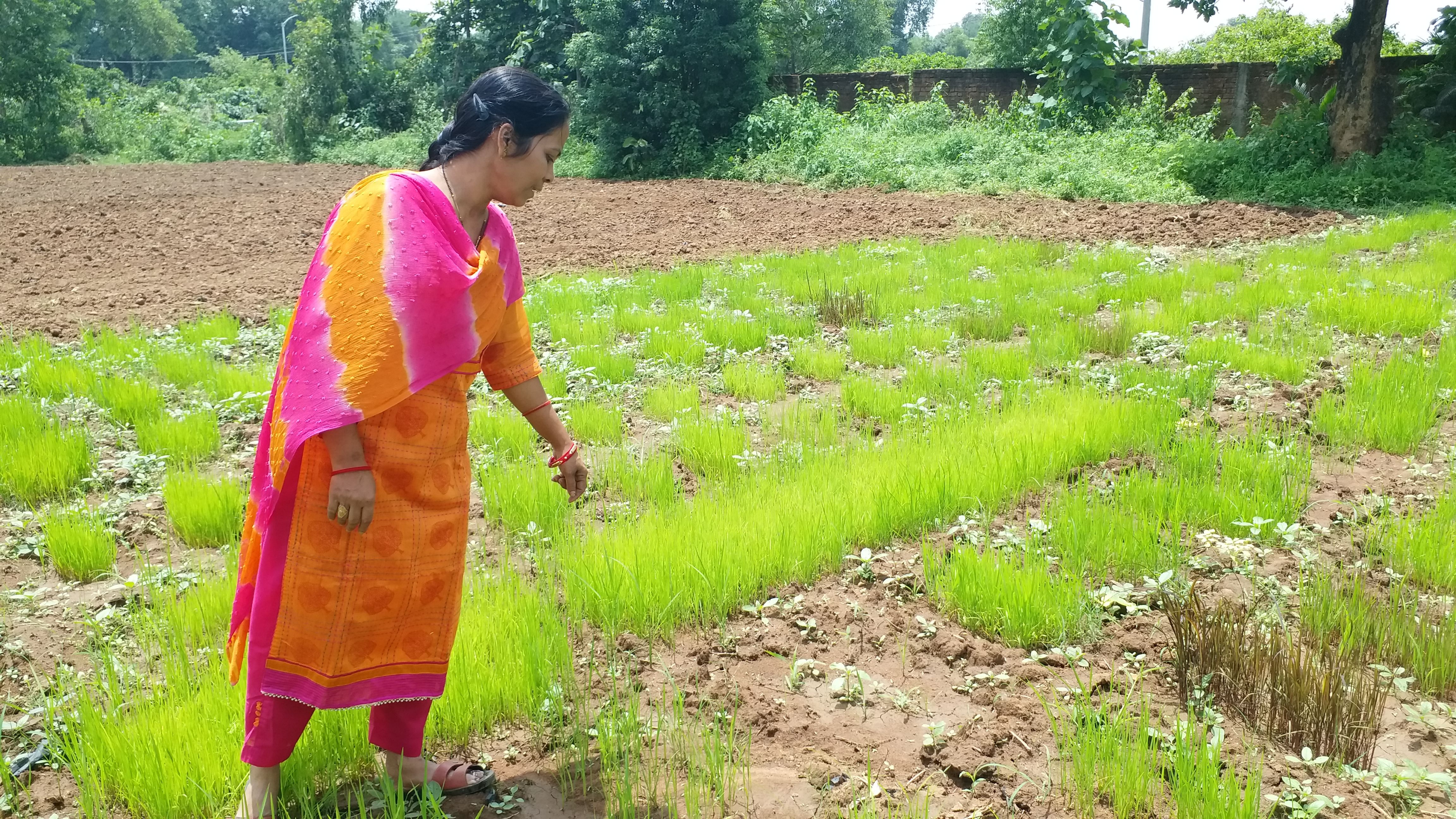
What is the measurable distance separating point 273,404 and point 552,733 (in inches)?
41.3

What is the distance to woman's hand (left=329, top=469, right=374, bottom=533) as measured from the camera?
178cm

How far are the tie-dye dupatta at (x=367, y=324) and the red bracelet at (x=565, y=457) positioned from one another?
1.55 feet

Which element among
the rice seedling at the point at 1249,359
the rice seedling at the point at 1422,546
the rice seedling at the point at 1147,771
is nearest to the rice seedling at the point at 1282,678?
the rice seedling at the point at 1147,771

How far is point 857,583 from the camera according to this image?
319 cm

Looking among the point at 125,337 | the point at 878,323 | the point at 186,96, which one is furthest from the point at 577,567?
the point at 186,96

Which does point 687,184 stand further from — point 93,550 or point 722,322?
point 93,550

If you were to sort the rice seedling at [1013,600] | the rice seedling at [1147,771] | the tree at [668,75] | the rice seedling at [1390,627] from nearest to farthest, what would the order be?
1. the rice seedling at [1147,771]
2. the rice seedling at [1390,627]
3. the rice seedling at [1013,600]
4. the tree at [668,75]

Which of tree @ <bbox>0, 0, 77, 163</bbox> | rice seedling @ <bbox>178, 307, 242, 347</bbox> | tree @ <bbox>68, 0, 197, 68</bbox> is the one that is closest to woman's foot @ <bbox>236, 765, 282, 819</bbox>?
rice seedling @ <bbox>178, 307, 242, 347</bbox>

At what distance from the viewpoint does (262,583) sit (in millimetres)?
1850

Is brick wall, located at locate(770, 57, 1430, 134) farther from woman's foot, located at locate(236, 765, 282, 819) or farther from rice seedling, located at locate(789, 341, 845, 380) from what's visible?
woman's foot, located at locate(236, 765, 282, 819)

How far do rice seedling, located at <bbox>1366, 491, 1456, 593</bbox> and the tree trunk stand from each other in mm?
12354

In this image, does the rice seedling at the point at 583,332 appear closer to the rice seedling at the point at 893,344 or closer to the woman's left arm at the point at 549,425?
the rice seedling at the point at 893,344

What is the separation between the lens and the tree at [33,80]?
1001 inches

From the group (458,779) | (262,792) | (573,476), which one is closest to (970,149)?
(573,476)
